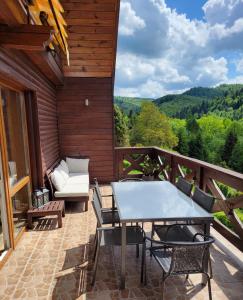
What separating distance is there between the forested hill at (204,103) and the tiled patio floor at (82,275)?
41892 millimetres

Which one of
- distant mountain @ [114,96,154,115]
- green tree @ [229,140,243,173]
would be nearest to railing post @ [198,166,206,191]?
green tree @ [229,140,243,173]

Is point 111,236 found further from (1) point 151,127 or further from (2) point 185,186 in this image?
(1) point 151,127

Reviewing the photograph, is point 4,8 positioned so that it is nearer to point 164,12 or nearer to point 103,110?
point 103,110

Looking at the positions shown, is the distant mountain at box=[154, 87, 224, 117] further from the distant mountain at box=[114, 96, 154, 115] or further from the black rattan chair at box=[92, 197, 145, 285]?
the black rattan chair at box=[92, 197, 145, 285]

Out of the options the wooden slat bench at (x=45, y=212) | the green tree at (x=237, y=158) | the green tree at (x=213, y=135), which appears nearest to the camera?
the wooden slat bench at (x=45, y=212)

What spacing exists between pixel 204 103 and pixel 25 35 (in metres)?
51.4

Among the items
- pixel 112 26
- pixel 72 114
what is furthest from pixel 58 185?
pixel 112 26

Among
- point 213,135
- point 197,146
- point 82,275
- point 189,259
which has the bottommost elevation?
point 197,146

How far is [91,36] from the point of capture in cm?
452

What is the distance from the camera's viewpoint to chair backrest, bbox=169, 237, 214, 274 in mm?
1622

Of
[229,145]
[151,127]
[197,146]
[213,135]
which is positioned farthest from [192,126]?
[151,127]

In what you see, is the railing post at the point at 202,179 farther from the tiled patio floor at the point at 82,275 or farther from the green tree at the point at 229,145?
the green tree at the point at 229,145

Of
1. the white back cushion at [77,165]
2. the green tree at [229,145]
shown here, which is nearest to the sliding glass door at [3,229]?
the white back cushion at [77,165]

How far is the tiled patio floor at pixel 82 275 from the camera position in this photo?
1.97 m
